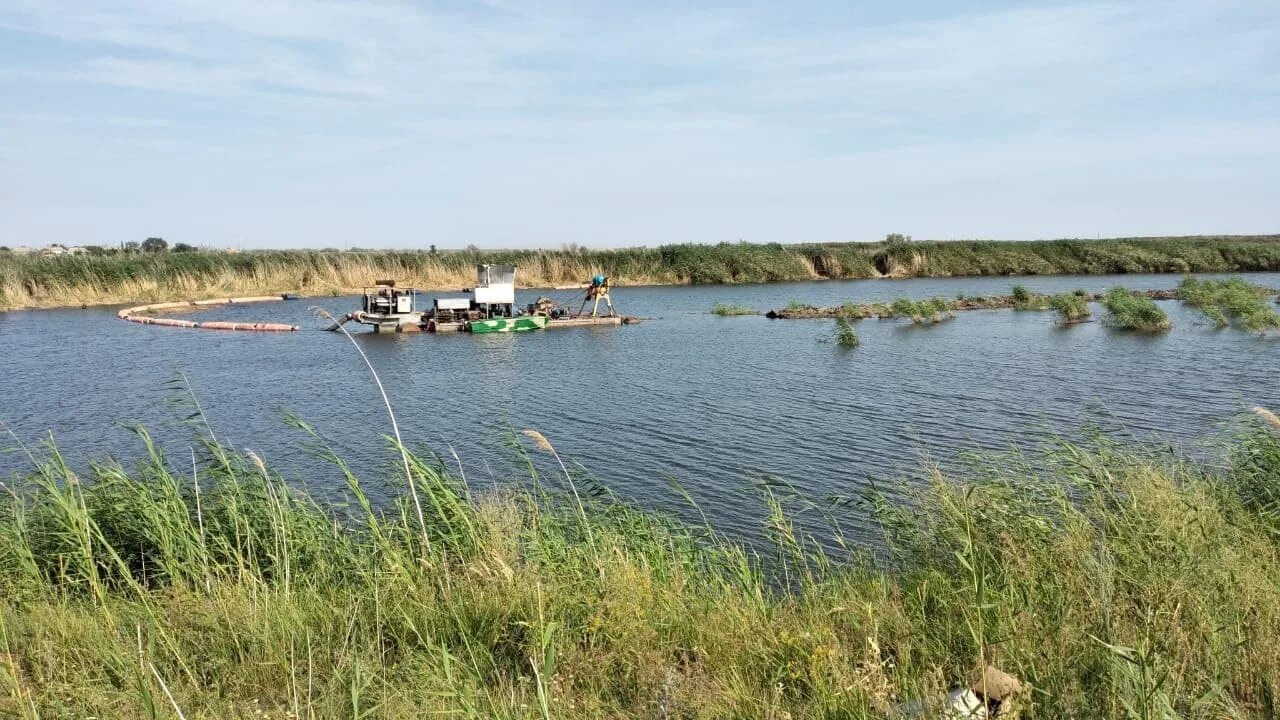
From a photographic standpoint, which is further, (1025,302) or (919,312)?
(1025,302)

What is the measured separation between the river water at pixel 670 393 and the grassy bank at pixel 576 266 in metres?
14.6

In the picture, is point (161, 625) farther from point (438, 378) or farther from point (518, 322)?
point (518, 322)

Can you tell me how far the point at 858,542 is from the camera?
380 inches

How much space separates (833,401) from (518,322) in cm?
1973

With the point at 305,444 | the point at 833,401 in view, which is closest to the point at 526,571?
the point at 305,444

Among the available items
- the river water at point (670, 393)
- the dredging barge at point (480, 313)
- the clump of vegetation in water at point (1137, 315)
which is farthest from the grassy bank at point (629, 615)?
the dredging barge at point (480, 313)

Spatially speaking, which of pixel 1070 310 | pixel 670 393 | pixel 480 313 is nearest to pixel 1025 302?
pixel 1070 310

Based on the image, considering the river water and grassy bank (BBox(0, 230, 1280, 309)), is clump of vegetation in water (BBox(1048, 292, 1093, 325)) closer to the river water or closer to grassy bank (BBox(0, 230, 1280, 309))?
the river water

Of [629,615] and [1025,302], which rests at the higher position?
[1025,302]

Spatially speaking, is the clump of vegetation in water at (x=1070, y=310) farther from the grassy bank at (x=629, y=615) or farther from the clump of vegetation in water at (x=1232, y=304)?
the grassy bank at (x=629, y=615)

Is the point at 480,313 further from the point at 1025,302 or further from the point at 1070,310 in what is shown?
the point at 1025,302

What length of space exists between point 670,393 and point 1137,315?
2086 centimetres

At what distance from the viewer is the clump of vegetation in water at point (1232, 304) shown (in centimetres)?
3062

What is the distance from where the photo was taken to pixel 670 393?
21828 millimetres
